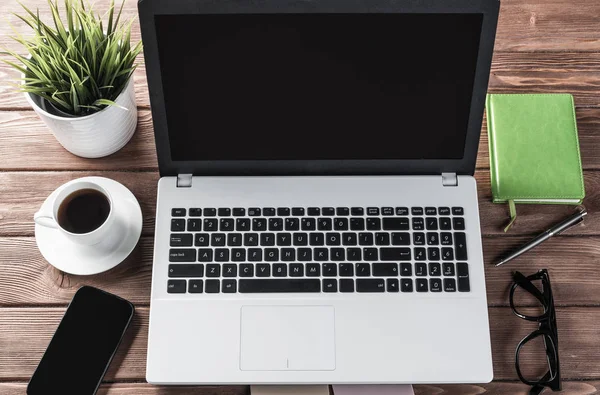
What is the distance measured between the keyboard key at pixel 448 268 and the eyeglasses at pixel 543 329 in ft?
0.38

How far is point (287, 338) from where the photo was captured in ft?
3.03

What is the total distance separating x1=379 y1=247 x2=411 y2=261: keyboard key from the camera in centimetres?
94

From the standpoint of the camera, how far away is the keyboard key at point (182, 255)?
94cm

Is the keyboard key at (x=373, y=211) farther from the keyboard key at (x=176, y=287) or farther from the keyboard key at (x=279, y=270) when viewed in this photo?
the keyboard key at (x=176, y=287)

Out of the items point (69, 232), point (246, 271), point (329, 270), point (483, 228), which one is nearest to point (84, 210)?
point (69, 232)

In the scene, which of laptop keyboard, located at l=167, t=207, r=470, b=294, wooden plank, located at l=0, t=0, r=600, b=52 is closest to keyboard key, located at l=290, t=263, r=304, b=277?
laptop keyboard, located at l=167, t=207, r=470, b=294

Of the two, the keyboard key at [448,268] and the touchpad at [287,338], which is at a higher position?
the keyboard key at [448,268]

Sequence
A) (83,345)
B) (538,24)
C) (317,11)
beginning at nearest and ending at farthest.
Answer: (317,11) < (83,345) < (538,24)

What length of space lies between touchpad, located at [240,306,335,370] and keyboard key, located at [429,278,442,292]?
5.8 inches

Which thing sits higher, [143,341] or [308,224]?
[308,224]

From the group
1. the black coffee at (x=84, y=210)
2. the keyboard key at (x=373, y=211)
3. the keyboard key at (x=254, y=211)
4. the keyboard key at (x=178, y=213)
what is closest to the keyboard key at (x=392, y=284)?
the keyboard key at (x=373, y=211)

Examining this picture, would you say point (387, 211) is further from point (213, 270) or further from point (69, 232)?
point (69, 232)

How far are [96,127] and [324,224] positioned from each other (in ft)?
1.20

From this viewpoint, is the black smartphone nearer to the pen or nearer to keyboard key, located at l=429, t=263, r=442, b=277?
keyboard key, located at l=429, t=263, r=442, b=277
